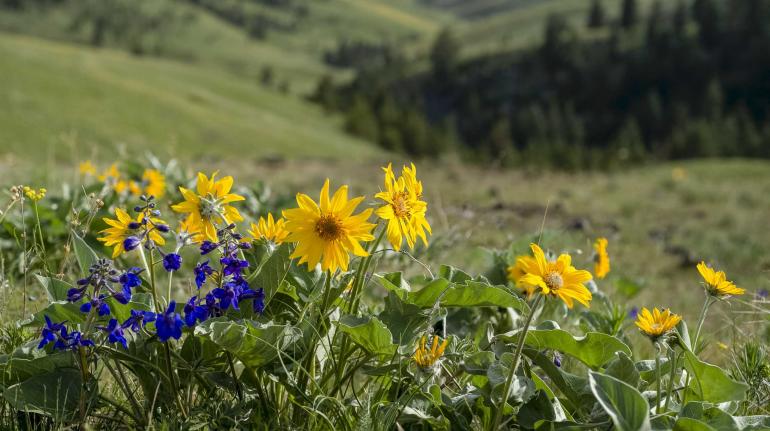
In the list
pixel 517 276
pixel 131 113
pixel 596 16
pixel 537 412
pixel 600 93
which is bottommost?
pixel 600 93

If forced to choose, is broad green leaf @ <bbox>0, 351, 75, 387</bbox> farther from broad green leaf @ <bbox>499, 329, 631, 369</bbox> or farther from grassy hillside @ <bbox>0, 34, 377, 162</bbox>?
grassy hillside @ <bbox>0, 34, 377, 162</bbox>

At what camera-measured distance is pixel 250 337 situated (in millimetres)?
1880

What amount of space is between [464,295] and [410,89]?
141 m

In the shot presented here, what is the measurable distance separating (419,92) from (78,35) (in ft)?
221

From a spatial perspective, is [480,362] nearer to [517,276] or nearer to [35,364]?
[517,276]

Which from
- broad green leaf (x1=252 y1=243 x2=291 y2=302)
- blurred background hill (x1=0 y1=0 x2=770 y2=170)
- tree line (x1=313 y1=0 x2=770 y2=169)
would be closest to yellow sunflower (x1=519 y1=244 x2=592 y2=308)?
broad green leaf (x1=252 y1=243 x2=291 y2=302)

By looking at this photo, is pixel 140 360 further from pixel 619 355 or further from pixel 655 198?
pixel 655 198

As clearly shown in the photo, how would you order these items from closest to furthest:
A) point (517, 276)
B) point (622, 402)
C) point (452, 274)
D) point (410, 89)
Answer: point (622, 402), point (452, 274), point (517, 276), point (410, 89)

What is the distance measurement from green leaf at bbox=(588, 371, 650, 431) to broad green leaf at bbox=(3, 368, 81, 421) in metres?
1.46

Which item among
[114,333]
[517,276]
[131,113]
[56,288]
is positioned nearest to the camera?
[114,333]

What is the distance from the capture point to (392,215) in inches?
76.0

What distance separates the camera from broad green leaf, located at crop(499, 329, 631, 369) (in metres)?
2.07

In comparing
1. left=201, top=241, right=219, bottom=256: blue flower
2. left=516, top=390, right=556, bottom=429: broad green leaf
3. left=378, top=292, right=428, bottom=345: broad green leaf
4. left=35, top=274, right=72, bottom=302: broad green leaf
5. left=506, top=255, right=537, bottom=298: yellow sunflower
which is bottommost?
left=506, top=255, right=537, bottom=298: yellow sunflower

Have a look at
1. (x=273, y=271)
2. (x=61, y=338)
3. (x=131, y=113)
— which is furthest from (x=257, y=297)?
(x=131, y=113)
